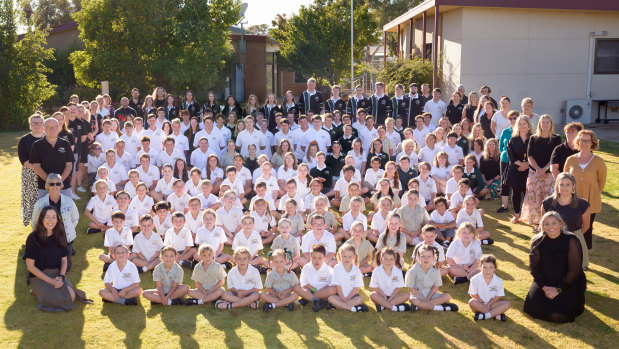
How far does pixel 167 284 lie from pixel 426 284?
2871 millimetres

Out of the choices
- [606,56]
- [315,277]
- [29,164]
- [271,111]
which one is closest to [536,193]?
[315,277]

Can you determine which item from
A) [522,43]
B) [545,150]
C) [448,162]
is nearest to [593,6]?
[522,43]

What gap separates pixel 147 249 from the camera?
7.48m

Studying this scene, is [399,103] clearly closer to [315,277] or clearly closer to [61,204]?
[315,277]

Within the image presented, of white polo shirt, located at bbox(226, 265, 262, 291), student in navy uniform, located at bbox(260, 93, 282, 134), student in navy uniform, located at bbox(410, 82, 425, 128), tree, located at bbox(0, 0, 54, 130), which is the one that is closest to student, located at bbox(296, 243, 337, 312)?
white polo shirt, located at bbox(226, 265, 262, 291)

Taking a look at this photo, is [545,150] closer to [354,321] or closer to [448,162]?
[448,162]

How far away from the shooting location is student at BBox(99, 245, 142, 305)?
6.31 meters

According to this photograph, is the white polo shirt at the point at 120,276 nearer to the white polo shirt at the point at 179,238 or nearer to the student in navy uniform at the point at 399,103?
the white polo shirt at the point at 179,238

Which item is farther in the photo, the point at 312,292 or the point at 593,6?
the point at 593,6

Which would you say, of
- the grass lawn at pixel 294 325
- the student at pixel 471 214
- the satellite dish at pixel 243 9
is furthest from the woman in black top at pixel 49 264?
the satellite dish at pixel 243 9

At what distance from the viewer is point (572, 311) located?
575cm

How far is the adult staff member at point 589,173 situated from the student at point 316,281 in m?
3.30

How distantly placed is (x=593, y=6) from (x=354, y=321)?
1573 cm

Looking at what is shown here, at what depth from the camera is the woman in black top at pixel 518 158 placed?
29.7ft
